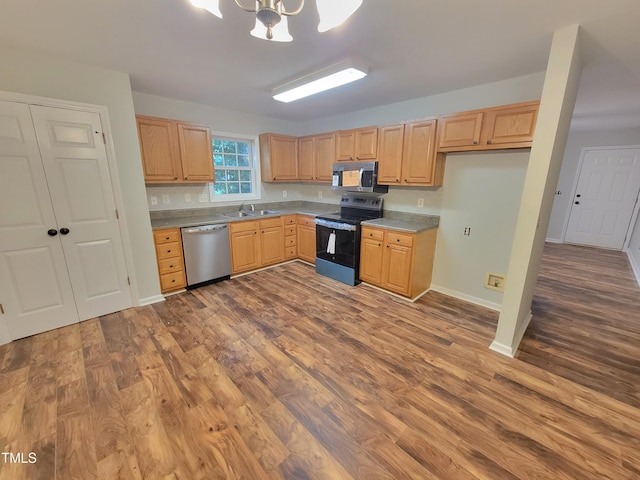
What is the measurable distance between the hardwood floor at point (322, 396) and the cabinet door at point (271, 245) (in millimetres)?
1299

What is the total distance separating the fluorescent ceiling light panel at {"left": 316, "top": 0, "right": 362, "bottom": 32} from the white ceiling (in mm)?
461

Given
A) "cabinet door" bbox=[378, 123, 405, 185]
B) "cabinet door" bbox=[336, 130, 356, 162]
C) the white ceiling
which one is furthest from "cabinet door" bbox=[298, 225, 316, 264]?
the white ceiling

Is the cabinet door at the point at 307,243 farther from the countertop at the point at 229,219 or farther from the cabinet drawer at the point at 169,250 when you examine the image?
the cabinet drawer at the point at 169,250

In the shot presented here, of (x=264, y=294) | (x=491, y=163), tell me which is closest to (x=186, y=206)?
(x=264, y=294)

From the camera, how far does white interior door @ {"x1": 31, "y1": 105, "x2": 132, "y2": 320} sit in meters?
2.36

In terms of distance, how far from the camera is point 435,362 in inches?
85.6

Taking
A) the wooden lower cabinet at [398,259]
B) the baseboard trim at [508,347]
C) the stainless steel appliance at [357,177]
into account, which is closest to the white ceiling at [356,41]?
the stainless steel appliance at [357,177]

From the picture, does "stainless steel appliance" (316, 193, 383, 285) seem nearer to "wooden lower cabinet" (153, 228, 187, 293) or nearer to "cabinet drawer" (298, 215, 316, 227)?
"cabinet drawer" (298, 215, 316, 227)

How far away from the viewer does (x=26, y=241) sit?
2.35m

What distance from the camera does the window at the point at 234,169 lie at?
4.14 m

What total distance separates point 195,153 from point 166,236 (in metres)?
1.20

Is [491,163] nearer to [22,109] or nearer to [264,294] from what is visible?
[264,294]

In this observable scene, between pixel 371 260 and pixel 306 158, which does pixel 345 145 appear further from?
pixel 371 260

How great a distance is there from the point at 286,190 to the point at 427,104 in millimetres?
2818
